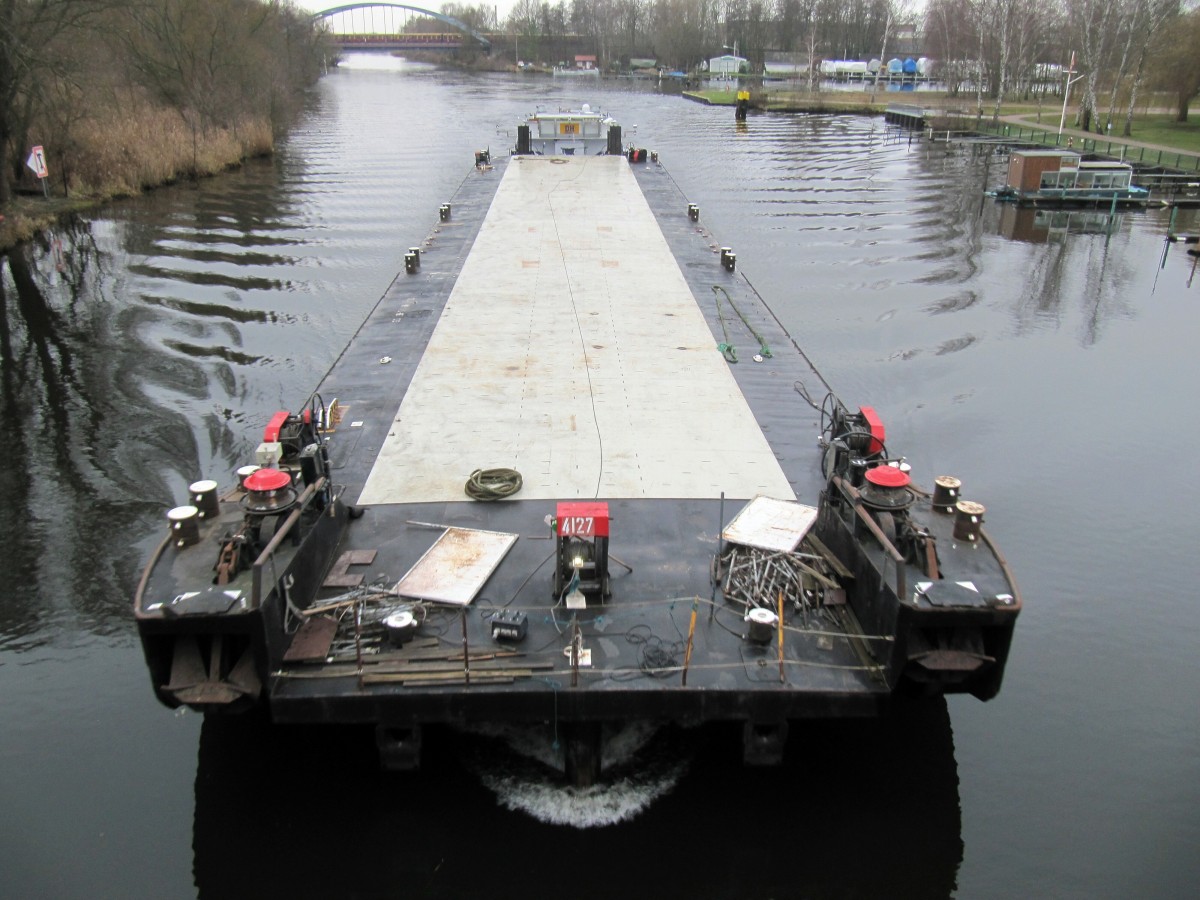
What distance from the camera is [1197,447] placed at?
762 inches

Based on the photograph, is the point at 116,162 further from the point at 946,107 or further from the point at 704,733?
the point at 946,107

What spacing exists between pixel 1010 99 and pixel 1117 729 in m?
102

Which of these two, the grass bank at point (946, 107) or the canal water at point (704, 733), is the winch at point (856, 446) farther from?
the grass bank at point (946, 107)

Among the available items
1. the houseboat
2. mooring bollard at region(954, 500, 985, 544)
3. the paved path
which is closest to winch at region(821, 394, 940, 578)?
mooring bollard at region(954, 500, 985, 544)

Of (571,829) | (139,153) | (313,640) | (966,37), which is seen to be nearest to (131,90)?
Answer: (139,153)

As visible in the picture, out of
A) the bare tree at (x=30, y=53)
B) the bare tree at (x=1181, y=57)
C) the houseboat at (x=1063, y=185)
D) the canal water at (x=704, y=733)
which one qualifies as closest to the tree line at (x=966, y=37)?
the bare tree at (x=1181, y=57)

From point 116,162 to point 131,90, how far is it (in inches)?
343

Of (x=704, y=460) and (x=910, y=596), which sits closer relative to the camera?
(x=910, y=596)

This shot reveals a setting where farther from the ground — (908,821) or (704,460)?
(704,460)

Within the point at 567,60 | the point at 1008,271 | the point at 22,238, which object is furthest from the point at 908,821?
the point at 567,60

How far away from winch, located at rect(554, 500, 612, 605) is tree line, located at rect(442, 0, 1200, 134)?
65.5 meters

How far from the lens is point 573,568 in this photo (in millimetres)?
10219

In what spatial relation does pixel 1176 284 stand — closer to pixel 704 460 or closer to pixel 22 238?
pixel 704 460

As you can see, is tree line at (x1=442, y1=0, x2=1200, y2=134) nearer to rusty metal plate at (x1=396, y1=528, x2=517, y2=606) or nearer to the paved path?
the paved path
